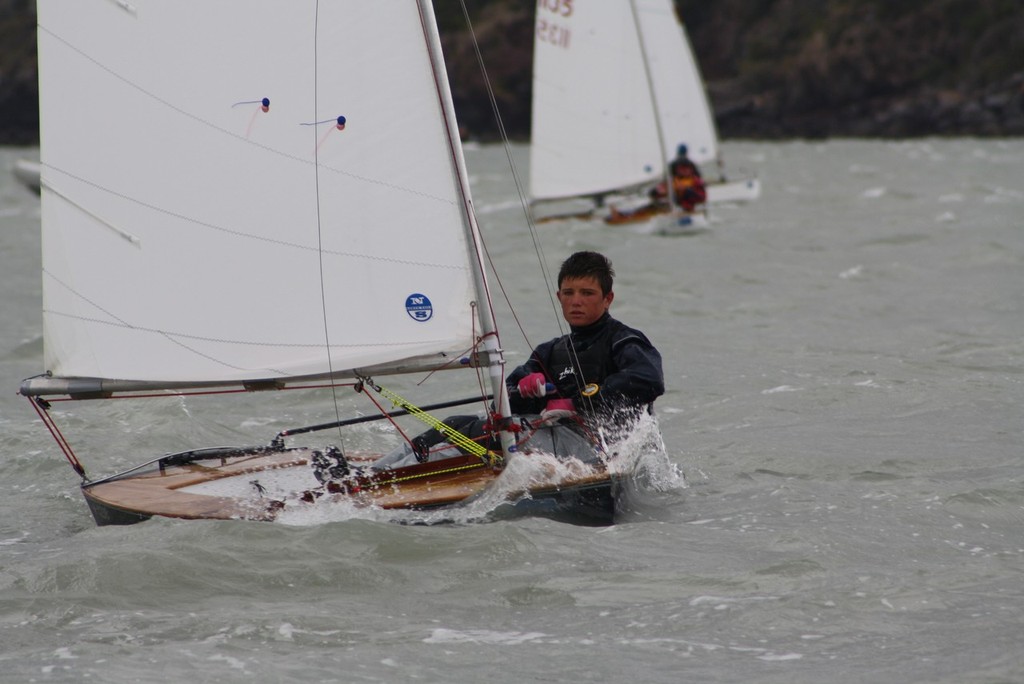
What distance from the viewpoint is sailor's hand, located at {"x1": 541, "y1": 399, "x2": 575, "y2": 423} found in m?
5.89

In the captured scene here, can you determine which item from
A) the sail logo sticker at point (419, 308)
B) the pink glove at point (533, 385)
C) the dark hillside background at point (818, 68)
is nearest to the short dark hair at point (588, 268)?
the pink glove at point (533, 385)

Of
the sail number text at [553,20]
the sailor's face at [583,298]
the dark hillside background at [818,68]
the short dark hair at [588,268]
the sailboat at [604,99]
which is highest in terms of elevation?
the dark hillside background at [818,68]

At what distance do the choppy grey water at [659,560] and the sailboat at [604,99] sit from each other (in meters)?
11.3

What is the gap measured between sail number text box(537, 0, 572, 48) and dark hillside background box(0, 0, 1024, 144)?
3583cm

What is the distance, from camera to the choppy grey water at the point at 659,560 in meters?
4.34

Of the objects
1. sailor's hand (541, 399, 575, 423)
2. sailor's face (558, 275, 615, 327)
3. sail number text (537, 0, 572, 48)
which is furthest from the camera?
sail number text (537, 0, 572, 48)

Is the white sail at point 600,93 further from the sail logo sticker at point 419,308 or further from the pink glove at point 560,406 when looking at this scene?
the sail logo sticker at point 419,308

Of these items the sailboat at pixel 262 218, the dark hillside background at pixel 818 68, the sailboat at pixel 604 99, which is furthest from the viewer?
the dark hillside background at pixel 818 68

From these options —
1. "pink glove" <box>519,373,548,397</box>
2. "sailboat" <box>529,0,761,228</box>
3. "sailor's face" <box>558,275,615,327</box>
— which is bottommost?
"pink glove" <box>519,373,548,397</box>

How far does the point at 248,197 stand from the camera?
5.75 meters

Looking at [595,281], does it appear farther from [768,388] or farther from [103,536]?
[768,388]

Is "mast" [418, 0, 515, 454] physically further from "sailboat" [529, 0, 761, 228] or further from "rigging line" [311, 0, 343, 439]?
"sailboat" [529, 0, 761, 228]

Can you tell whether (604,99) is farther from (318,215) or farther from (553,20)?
(318,215)

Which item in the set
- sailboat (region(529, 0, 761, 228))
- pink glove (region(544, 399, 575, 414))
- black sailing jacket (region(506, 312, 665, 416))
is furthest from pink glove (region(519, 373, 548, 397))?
sailboat (region(529, 0, 761, 228))
